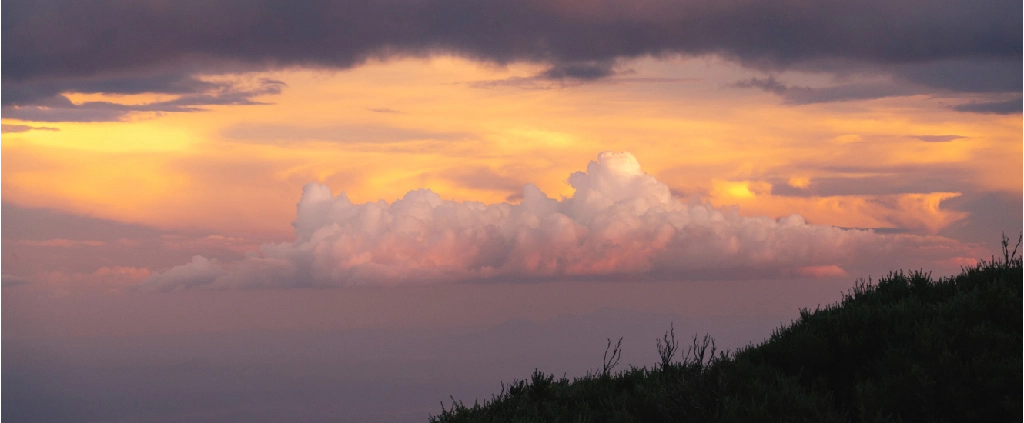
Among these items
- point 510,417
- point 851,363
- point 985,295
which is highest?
point 985,295

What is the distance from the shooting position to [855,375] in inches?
680

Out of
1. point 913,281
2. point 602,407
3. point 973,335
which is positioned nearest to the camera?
point 973,335

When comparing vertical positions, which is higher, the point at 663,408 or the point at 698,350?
the point at 698,350

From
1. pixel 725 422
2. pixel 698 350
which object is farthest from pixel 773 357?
pixel 725 422

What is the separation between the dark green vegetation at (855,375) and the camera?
49.9 feet

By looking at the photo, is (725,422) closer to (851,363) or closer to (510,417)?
(851,363)

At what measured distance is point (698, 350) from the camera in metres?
17.0

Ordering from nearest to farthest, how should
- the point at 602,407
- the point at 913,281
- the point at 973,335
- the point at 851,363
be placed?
the point at 973,335 < the point at 851,363 < the point at 602,407 < the point at 913,281

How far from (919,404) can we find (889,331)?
351cm

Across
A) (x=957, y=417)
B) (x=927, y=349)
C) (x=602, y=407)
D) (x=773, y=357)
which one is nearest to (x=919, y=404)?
(x=957, y=417)

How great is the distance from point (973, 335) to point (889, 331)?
7.28 ft

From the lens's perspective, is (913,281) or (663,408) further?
(913,281)

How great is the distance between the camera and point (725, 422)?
15.4 meters

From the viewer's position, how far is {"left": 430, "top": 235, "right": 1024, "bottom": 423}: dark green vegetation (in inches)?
598
